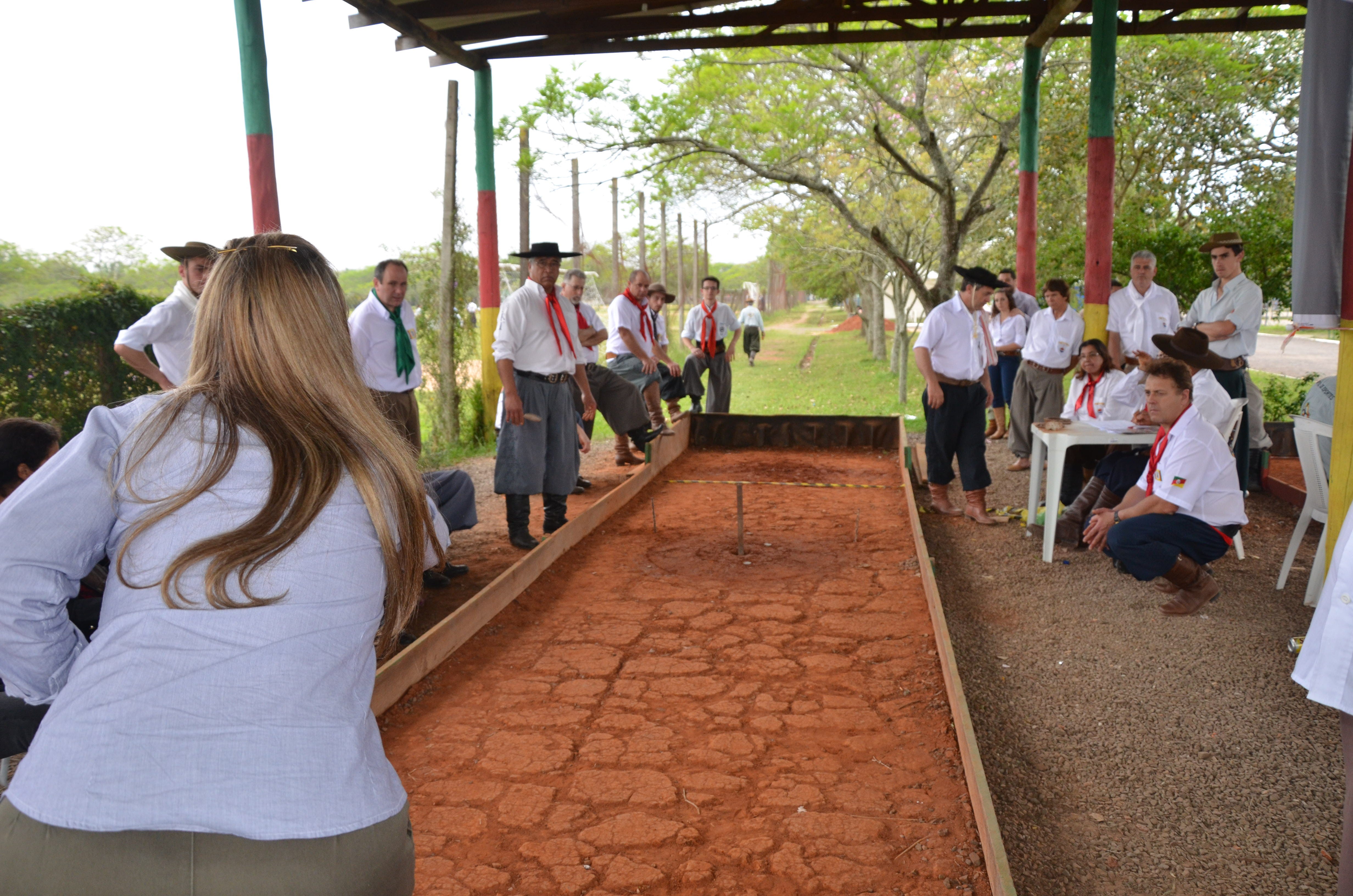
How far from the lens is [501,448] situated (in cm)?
617

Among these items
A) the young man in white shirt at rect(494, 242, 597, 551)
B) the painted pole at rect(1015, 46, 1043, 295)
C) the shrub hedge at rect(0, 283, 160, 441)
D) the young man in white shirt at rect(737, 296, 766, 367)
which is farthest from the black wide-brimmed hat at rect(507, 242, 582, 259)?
the young man in white shirt at rect(737, 296, 766, 367)

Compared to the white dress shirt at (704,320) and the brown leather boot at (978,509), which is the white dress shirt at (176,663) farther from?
the white dress shirt at (704,320)

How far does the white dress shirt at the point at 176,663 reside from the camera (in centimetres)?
121

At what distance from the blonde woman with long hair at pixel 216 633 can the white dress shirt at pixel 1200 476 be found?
4.33 metres

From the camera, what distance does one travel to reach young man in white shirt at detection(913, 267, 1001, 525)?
21.7 feet

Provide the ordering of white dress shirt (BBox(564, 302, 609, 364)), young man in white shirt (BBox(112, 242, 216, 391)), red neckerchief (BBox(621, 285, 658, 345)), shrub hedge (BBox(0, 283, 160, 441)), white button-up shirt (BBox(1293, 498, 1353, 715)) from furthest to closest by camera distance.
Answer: red neckerchief (BBox(621, 285, 658, 345)), white dress shirt (BBox(564, 302, 609, 364)), shrub hedge (BBox(0, 283, 160, 441)), young man in white shirt (BBox(112, 242, 216, 391)), white button-up shirt (BBox(1293, 498, 1353, 715))

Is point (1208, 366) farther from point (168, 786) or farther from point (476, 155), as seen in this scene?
point (476, 155)

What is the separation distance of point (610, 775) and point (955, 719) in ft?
4.16

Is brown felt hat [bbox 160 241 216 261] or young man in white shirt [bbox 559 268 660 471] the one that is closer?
brown felt hat [bbox 160 241 216 261]

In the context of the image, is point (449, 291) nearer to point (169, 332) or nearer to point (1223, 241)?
point (169, 332)

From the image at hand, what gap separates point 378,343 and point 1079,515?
4.63 m

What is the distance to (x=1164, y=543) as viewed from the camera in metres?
4.64

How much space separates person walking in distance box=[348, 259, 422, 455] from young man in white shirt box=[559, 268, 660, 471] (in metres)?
2.17

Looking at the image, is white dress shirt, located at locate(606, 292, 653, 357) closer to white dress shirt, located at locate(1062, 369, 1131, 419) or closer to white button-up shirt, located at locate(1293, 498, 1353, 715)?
white dress shirt, located at locate(1062, 369, 1131, 419)
